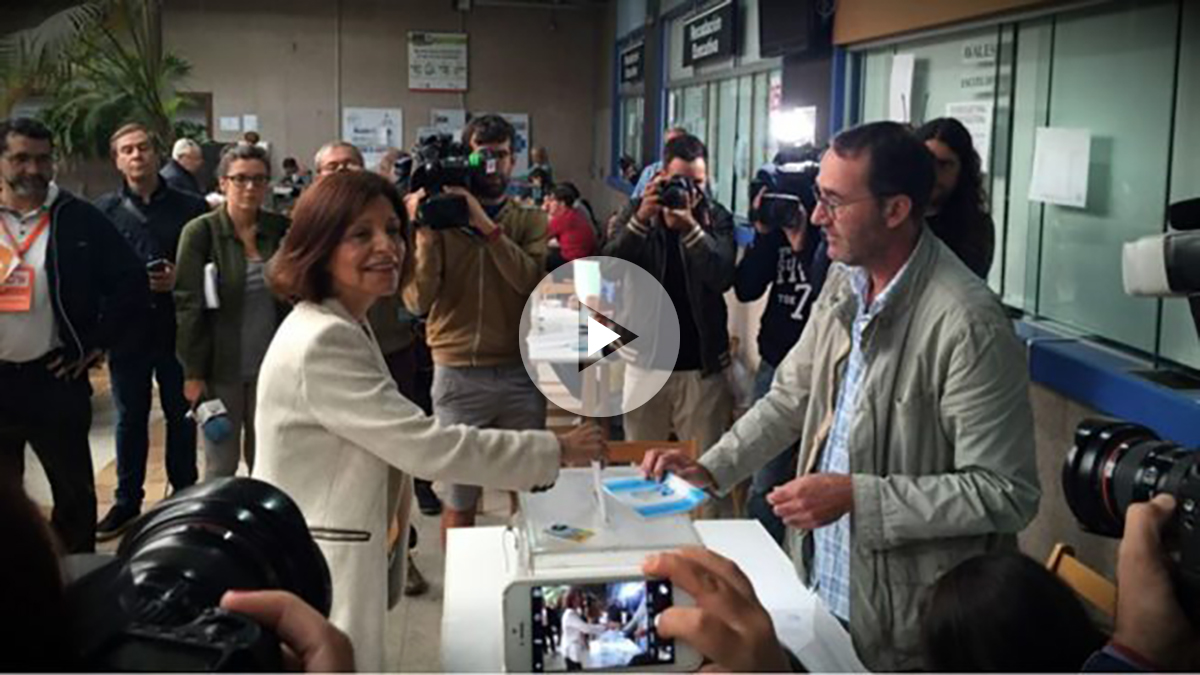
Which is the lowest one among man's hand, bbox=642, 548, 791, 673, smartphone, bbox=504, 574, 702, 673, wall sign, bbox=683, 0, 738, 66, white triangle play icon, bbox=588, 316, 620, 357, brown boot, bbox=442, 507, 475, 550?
brown boot, bbox=442, 507, 475, 550

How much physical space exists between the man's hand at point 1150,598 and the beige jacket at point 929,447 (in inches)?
19.8

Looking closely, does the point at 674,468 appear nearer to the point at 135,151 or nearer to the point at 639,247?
the point at 639,247

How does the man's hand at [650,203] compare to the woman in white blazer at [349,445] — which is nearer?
the woman in white blazer at [349,445]

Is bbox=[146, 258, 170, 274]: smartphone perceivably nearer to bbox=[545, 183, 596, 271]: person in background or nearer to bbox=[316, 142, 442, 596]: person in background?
bbox=[316, 142, 442, 596]: person in background

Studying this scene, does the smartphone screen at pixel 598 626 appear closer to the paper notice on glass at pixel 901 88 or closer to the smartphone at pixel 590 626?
the smartphone at pixel 590 626

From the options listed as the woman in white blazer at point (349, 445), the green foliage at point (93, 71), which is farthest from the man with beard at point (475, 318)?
the green foliage at point (93, 71)

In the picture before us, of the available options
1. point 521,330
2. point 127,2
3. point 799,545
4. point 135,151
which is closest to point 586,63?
point 127,2

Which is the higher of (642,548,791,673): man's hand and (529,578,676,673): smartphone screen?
(642,548,791,673): man's hand

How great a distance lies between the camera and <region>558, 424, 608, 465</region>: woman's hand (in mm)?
1904

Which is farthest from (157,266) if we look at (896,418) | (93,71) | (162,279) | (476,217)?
(93,71)

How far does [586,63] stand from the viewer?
12398 mm

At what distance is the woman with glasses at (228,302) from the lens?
346 cm

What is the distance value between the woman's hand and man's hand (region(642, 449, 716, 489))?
11 centimetres

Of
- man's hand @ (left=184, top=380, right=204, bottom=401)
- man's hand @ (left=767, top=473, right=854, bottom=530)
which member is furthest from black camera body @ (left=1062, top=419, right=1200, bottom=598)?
man's hand @ (left=184, top=380, right=204, bottom=401)
